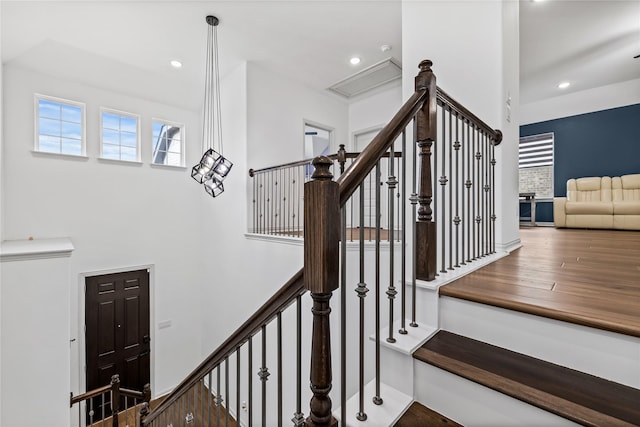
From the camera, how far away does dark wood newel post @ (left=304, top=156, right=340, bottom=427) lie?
29.3 inches

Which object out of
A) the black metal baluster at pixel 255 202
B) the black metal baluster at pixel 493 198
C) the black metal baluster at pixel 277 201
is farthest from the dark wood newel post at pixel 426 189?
the black metal baluster at pixel 255 202

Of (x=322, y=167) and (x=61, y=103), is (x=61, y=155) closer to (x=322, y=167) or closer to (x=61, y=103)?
(x=61, y=103)

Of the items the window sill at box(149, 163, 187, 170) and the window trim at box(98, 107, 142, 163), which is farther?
the window sill at box(149, 163, 187, 170)

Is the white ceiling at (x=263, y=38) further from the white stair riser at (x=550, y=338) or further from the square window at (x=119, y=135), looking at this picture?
the white stair riser at (x=550, y=338)

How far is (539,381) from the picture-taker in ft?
2.97

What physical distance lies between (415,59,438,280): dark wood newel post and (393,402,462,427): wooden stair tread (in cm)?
51

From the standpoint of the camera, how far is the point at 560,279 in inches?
58.4

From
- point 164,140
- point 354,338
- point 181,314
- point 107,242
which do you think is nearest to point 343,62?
point 164,140

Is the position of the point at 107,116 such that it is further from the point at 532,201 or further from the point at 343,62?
the point at 532,201

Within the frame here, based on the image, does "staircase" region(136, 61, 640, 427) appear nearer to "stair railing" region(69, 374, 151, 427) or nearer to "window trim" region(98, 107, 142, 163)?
"stair railing" region(69, 374, 151, 427)

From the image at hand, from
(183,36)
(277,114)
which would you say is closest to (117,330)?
(277,114)

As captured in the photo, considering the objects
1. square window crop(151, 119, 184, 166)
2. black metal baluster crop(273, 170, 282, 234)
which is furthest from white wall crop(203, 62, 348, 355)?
square window crop(151, 119, 184, 166)

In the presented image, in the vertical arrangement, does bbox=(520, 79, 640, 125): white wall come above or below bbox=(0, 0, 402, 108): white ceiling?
below

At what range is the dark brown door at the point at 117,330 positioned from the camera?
15.1ft
